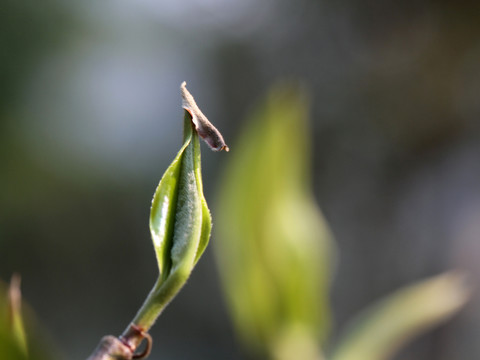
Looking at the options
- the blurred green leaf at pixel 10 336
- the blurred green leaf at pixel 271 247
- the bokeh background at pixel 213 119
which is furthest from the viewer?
the bokeh background at pixel 213 119

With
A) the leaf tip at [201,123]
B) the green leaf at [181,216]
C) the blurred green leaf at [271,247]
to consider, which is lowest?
the green leaf at [181,216]

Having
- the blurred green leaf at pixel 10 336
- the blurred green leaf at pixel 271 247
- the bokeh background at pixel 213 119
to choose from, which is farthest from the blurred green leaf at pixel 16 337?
the bokeh background at pixel 213 119

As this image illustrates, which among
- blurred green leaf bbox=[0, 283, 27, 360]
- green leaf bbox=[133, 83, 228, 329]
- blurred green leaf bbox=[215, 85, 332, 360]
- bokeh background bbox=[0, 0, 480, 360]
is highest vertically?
bokeh background bbox=[0, 0, 480, 360]

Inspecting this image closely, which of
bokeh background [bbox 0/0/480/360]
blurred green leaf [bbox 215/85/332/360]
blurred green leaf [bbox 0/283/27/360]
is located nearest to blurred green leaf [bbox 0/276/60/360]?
blurred green leaf [bbox 0/283/27/360]

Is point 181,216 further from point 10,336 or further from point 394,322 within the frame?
point 394,322

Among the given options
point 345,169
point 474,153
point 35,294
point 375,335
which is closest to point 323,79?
point 345,169

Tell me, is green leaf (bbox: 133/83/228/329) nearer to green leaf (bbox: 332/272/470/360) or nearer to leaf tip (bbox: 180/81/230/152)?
leaf tip (bbox: 180/81/230/152)

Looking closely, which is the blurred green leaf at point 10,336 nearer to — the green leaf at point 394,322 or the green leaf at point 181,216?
the green leaf at point 181,216

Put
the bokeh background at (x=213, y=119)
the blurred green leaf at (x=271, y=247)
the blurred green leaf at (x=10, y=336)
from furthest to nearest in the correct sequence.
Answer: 1. the bokeh background at (x=213, y=119)
2. the blurred green leaf at (x=271, y=247)
3. the blurred green leaf at (x=10, y=336)
